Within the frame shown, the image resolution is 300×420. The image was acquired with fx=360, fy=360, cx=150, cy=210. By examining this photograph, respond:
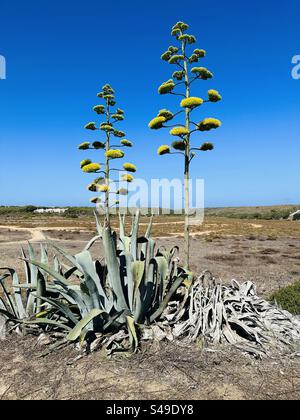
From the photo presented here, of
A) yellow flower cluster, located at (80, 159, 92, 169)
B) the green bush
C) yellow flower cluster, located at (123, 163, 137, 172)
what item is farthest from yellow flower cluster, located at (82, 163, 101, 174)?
the green bush

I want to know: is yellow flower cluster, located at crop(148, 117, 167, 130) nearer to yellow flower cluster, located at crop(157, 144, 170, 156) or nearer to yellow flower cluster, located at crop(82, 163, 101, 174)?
yellow flower cluster, located at crop(157, 144, 170, 156)

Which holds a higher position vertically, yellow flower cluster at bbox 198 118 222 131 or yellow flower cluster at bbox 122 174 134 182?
yellow flower cluster at bbox 198 118 222 131

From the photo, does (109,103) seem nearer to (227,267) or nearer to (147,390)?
(147,390)

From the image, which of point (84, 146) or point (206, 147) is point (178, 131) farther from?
point (84, 146)

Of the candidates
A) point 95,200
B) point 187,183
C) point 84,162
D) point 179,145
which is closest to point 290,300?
point 187,183

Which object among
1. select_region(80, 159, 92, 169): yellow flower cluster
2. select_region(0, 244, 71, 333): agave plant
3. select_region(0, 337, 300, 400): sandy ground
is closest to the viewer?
select_region(0, 337, 300, 400): sandy ground

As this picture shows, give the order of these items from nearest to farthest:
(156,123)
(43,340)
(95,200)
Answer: (43,340) < (156,123) < (95,200)

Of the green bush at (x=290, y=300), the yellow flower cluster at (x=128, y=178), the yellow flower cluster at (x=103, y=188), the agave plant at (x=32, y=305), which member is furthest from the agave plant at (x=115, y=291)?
the green bush at (x=290, y=300)

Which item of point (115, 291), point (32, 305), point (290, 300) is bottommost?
point (290, 300)

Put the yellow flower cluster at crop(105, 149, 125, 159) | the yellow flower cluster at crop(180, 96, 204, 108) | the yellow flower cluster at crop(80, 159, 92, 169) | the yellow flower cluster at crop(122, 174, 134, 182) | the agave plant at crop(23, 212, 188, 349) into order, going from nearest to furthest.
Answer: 1. the agave plant at crop(23, 212, 188, 349)
2. the yellow flower cluster at crop(180, 96, 204, 108)
3. the yellow flower cluster at crop(105, 149, 125, 159)
4. the yellow flower cluster at crop(80, 159, 92, 169)
5. the yellow flower cluster at crop(122, 174, 134, 182)

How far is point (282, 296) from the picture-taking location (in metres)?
6.86

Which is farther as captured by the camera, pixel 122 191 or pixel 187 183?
pixel 122 191

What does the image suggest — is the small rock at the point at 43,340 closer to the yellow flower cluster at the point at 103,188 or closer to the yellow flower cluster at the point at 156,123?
the yellow flower cluster at the point at 103,188
